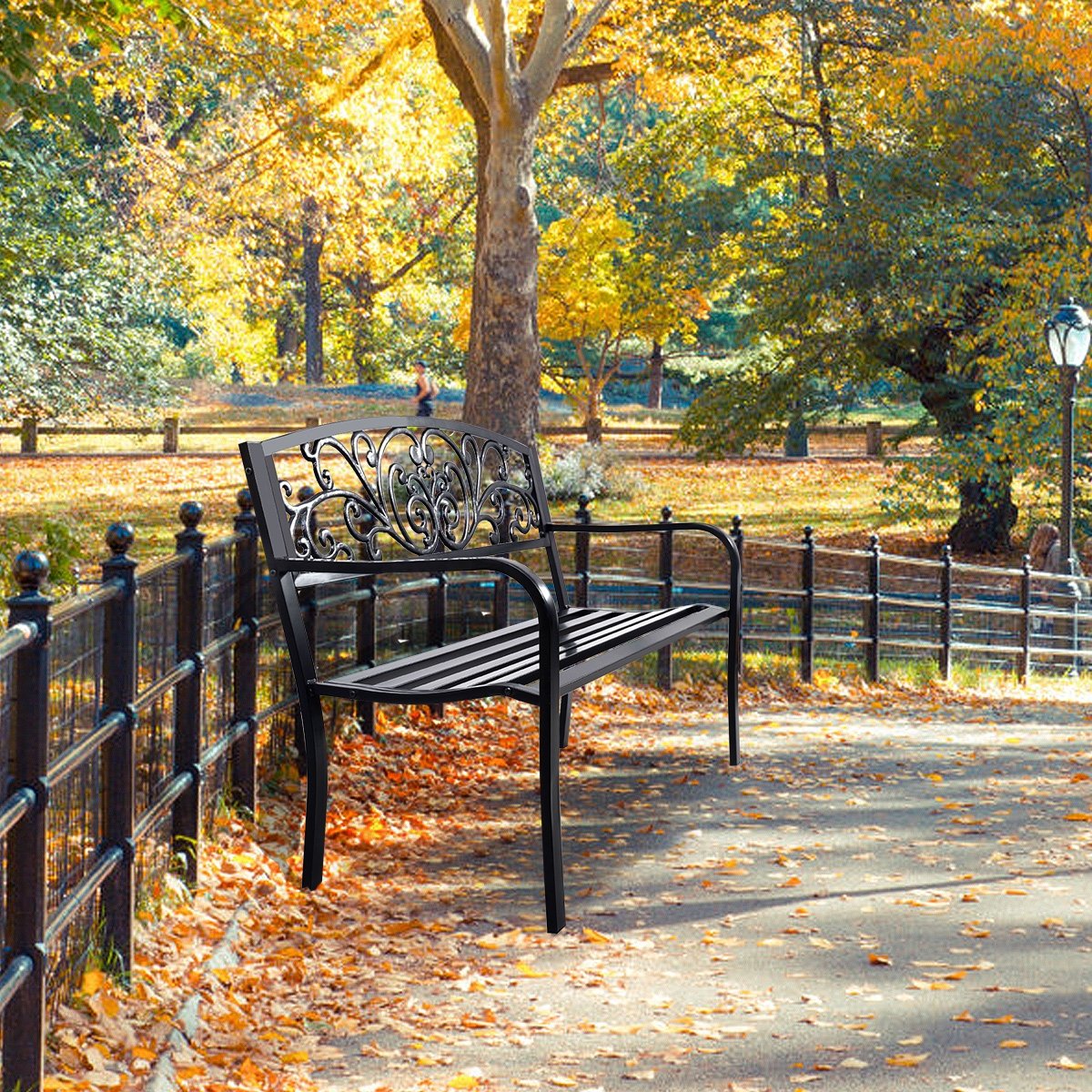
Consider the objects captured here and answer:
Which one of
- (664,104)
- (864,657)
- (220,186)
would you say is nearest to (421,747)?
(864,657)

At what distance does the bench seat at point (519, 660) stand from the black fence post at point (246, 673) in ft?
0.95

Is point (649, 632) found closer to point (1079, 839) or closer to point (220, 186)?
point (1079, 839)

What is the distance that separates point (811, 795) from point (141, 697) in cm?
354

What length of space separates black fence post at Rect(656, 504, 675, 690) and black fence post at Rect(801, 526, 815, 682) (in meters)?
1.26

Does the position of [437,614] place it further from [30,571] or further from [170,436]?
[170,436]

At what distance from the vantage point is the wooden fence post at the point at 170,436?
33656 millimetres

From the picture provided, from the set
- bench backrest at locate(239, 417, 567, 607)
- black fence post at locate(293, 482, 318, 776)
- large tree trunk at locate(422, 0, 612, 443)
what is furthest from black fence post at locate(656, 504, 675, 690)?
large tree trunk at locate(422, 0, 612, 443)

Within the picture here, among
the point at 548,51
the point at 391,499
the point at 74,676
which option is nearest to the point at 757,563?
the point at 548,51

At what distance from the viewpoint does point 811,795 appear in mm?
7133

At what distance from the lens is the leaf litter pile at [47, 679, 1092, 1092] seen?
12.6 feet

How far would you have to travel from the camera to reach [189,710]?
5059mm

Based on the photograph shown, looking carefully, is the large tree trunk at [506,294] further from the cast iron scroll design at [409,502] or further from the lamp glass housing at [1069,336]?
the cast iron scroll design at [409,502]

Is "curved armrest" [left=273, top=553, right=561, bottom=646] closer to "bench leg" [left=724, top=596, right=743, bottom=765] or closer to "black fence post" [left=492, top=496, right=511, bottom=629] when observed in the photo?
"bench leg" [left=724, top=596, right=743, bottom=765]

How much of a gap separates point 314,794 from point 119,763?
122 centimetres
